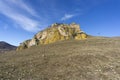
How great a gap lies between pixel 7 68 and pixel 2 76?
9.96 ft

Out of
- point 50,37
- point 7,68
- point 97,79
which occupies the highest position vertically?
point 50,37

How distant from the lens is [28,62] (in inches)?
969

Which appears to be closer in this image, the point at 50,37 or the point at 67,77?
the point at 67,77

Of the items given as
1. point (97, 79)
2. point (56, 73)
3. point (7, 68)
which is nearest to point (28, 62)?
point (7, 68)

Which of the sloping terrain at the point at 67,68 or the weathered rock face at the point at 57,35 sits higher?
the weathered rock face at the point at 57,35

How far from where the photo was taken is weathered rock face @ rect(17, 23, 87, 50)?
2126 inches

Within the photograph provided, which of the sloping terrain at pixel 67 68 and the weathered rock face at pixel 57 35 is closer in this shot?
the sloping terrain at pixel 67 68

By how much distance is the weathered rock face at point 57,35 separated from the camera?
54009 mm

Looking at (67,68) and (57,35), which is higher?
(57,35)

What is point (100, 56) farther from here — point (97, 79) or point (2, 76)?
point (2, 76)

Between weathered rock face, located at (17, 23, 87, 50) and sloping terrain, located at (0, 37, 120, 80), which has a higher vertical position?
weathered rock face, located at (17, 23, 87, 50)

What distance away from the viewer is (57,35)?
55219 mm

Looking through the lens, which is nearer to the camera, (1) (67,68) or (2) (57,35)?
(1) (67,68)

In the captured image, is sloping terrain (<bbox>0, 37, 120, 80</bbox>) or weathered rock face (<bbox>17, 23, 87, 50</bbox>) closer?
sloping terrain (<bbox>0, 37, 120, 80</bbox>)
